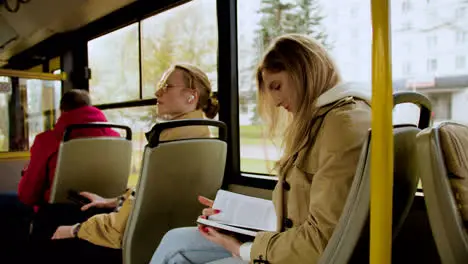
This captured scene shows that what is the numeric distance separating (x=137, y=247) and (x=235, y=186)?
1015mm

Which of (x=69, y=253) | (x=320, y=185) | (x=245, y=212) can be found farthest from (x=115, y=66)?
(x=320, y=185)

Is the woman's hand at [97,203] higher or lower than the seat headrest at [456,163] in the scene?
lower

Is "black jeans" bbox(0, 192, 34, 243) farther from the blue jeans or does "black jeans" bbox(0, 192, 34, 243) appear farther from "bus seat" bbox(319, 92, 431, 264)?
"bus seat" bbox(319, 92, 431, 264)

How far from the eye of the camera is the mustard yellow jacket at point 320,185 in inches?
43.6

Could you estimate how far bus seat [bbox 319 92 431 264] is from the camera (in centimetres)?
98

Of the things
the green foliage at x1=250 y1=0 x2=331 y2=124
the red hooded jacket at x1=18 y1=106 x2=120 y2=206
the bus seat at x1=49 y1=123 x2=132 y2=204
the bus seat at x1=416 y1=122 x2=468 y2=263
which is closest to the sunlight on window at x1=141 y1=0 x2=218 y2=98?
the green foliage at x1=250 y1=0 x2=331 y2=124

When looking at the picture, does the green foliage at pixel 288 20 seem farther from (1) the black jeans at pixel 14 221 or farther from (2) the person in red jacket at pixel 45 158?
(1) the black jeans at pixel 14 221

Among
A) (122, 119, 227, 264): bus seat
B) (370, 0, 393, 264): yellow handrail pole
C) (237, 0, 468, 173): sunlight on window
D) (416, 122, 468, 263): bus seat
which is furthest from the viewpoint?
(122, 119, 227, 264): bus seat

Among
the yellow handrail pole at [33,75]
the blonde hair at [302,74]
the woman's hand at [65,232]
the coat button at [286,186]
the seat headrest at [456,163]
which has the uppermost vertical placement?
the yellow handrail pole at [33,75]

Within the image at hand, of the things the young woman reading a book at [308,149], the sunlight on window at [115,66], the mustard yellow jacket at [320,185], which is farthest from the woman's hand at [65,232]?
the sunlight on window at [115,66]

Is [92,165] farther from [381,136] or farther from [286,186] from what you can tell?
[381,136]

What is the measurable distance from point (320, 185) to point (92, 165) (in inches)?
76.7

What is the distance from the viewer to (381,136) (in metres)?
0.80

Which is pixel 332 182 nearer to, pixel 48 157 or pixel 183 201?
pixel 183 201
